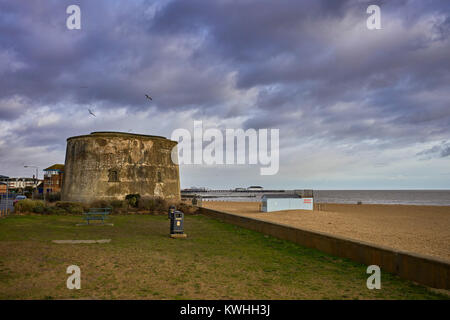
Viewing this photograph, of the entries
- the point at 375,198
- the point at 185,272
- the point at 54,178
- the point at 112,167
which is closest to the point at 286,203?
the point at 112,167

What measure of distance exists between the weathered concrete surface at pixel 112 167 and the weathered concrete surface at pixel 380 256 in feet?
63.8

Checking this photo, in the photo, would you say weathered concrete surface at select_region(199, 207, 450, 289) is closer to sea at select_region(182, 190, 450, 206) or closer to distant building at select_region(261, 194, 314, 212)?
distant building at select_region(261, 194, 314, 212)

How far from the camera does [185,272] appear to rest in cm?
635

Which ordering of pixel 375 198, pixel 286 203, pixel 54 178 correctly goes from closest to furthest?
1. pixel 286 203
2. pixel 54 178
3. pixel 375 198

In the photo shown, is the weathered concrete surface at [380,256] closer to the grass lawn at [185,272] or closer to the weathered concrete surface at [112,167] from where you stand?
the grass lawn at [185,272]

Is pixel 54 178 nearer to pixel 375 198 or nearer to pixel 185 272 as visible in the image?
pixel 185 272

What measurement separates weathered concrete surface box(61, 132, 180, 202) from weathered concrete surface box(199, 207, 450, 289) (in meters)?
19.4

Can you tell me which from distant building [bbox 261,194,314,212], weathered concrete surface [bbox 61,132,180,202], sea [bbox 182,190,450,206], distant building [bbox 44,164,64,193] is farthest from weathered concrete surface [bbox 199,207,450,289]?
sea [bbox 182,190,450,206]

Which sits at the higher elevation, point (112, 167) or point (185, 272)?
point (112, 167)

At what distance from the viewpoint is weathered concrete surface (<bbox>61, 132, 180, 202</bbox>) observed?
27.3 metres

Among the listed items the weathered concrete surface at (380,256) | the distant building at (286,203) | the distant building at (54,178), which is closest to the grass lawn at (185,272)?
the weathered concrete surface at (380,256)

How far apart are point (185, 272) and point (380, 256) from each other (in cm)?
390

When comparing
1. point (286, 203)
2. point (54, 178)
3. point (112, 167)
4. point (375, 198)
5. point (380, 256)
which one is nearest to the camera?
point (380, 256)
